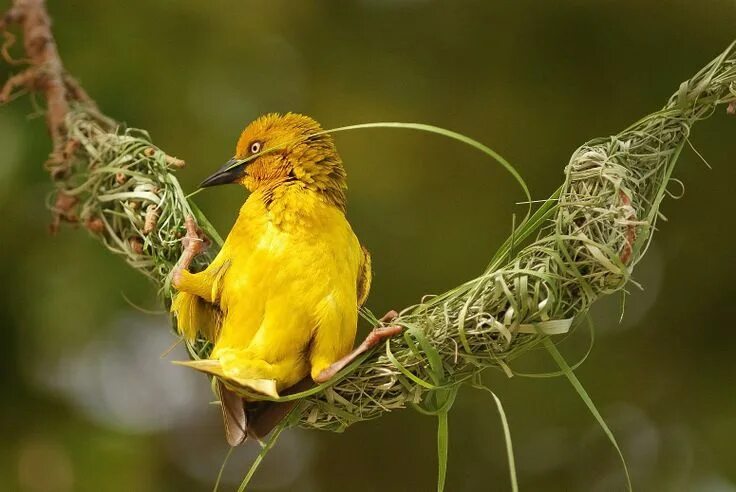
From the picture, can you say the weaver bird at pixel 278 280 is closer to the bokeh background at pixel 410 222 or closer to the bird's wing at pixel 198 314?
the bird's wing at pixel 198 314

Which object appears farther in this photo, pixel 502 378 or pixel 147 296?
pixel 502 378

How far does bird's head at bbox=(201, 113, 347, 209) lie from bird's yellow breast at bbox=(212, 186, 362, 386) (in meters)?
0.04

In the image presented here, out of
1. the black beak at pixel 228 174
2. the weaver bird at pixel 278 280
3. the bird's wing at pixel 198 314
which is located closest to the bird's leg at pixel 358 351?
the weaver bird at pixel 278 280

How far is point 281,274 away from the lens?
1533 mm

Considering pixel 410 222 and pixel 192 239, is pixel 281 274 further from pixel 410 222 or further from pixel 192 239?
pixel 410 222

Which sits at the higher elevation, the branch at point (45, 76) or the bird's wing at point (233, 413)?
the branch at point (45, 76)

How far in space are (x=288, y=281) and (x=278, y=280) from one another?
0.6 inches

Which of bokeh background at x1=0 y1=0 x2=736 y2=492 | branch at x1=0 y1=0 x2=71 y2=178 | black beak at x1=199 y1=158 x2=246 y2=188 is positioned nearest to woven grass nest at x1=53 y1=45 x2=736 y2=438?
black beak at x1=199 y1=158 x2=246 y2=188

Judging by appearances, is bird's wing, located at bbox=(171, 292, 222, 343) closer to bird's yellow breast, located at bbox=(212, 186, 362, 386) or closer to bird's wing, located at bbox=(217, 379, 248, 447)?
bird's yellow breast, located at bbox=(212, 186, 362, 386)

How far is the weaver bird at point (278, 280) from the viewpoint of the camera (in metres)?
1.48

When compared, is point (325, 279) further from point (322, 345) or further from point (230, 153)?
point (230, 153)

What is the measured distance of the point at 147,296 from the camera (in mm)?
2906

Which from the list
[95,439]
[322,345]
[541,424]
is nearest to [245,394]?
→ [322,345]

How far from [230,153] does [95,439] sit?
102 centimetres
